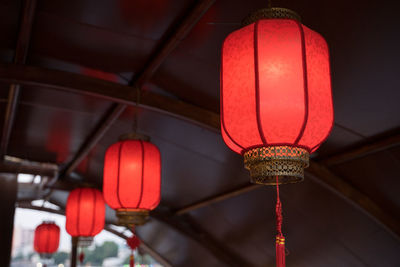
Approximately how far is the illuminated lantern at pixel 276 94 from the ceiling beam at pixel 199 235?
6601mm

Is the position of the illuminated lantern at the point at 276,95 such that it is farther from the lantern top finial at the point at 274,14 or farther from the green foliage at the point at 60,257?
the green foliage at the point at 60,257

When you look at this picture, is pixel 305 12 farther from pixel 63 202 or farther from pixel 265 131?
pixel 63 202

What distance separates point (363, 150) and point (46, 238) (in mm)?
6960

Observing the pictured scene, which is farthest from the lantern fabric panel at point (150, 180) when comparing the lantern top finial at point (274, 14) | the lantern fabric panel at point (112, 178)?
the lantern top finial at point (274, 14)


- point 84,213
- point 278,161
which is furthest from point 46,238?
point 278,161

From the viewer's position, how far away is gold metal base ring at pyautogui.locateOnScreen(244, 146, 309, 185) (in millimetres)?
1504

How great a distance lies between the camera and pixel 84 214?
5.48 m

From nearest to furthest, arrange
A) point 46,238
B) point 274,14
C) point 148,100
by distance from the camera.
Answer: point 274,14 → point 148,100 → point 46,238

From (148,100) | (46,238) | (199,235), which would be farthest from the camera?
(46,238)

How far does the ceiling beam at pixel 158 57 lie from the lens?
10.1 ft

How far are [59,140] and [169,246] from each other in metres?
4.37

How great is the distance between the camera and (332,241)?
546cm

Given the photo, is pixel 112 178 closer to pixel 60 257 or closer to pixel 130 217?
pixel 130 217

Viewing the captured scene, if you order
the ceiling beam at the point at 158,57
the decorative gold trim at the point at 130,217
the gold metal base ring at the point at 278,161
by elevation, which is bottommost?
the decorative gold trim at the point at 130,217
